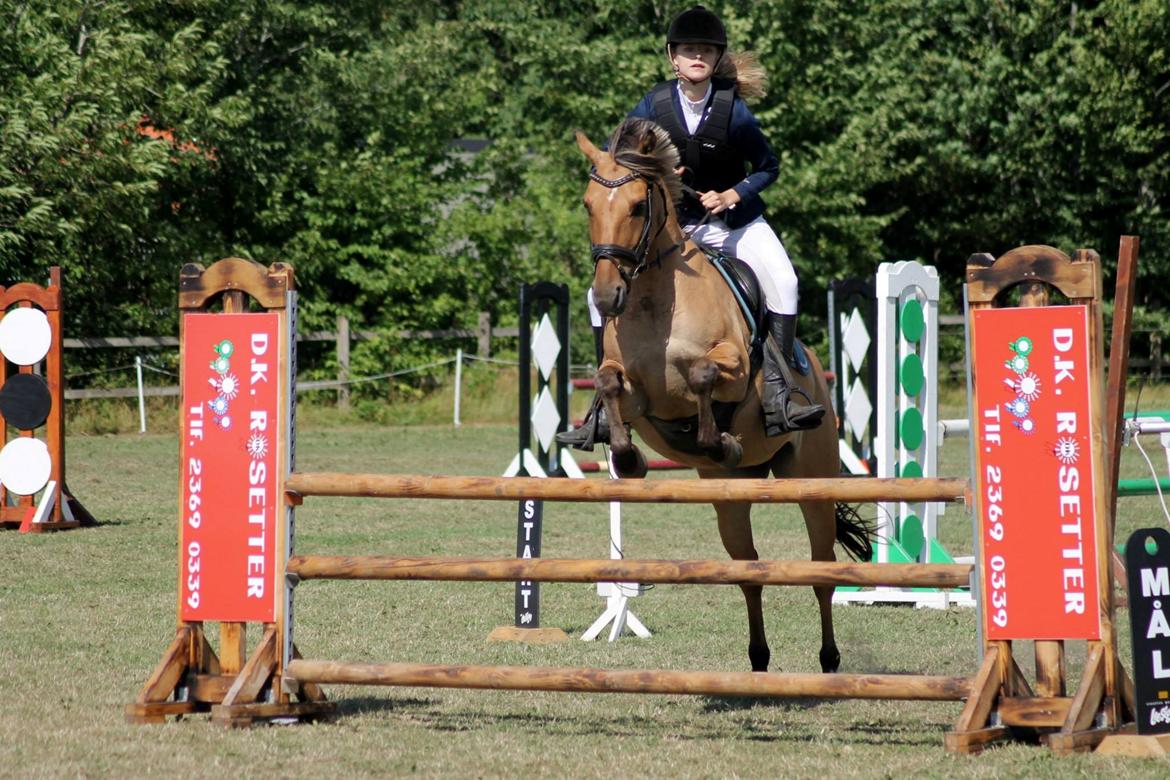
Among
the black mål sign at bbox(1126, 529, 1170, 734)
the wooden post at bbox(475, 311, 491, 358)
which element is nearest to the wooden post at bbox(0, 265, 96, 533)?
the black mål sign at bbox(1126, 529, 1170, 734)

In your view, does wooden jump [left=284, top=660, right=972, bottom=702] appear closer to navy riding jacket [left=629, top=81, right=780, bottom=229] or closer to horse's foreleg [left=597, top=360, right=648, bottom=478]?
horse's foreleg [left=597, top=360, right=648, bottom=478]

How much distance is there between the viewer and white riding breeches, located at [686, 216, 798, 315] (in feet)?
20.2

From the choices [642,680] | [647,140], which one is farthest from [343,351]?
[642,680]

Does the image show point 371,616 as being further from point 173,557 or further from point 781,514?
point 781,514

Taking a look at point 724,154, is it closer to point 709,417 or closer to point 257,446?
point 709,417

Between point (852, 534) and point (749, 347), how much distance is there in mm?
1512

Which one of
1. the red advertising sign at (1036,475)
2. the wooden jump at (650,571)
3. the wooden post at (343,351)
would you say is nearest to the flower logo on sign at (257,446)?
the wooden jump at (650,571)

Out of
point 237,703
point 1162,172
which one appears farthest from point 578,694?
point 1162,172

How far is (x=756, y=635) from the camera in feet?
19.5

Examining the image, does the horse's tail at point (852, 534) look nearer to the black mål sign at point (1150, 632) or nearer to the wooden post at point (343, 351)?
the black mål sign at point (1150, 632)

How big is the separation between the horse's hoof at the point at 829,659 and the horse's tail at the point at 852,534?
3.03ft

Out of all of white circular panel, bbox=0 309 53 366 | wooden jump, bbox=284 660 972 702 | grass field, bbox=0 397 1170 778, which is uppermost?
white circular panel, bbox=0 309 53 366

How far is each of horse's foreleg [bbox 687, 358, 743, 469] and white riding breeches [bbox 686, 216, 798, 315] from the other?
0.70 m

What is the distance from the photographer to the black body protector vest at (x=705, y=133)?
235 inches
